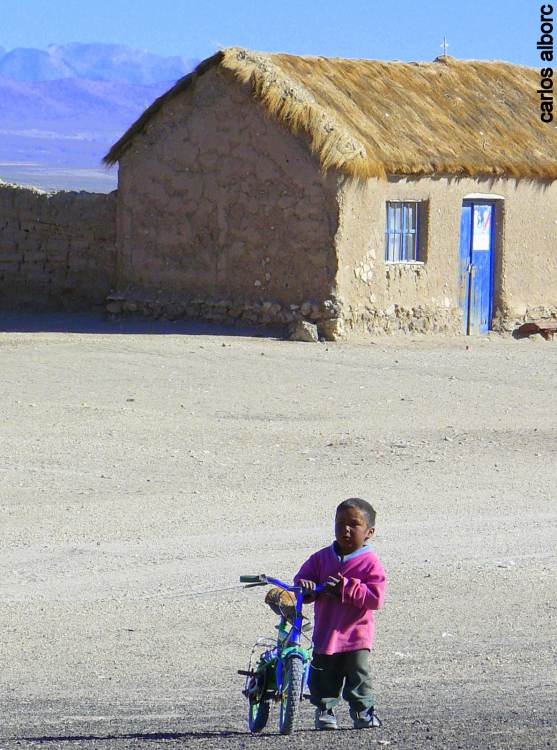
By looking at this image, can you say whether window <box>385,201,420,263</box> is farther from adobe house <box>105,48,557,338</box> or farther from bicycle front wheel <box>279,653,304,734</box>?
bicycle front wheel <box>279,653,304,734</box>

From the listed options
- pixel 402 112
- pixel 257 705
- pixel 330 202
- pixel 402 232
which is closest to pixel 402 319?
pixel 402 232

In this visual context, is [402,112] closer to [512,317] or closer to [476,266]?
[476,266]

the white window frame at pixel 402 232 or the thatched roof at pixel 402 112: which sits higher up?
the thatched roof at pixel 402 112

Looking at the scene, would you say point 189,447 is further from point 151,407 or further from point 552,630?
point 552,630

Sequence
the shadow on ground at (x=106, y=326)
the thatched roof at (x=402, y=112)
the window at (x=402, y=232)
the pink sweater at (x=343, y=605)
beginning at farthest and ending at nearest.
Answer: the window at (x=402, y=232) → the shadow on ground at (x=106, y=326) → the thatched roof at (x=402, y=112) → the pink sweater at (x=343, y=605)

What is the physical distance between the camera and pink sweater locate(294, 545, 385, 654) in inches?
158

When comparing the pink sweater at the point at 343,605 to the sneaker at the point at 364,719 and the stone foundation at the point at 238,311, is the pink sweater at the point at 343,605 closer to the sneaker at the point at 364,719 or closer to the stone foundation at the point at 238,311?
the sneaker at the point at 364,719

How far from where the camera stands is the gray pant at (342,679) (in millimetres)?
4055

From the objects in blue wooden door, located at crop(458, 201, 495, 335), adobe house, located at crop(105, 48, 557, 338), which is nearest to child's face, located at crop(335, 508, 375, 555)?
adobe house, located at crop(105, 48, 557, 338)

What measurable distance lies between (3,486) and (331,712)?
13.9 ft

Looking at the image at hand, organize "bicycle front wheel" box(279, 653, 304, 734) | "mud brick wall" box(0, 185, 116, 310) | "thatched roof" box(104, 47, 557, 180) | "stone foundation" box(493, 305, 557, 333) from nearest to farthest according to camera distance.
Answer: "bicycle front wheel" box(279, 653, 304, 734) < "thatched roof" box(104, 47, 557, 180) < "mud brick wall" box(0, 185, 116, 310) < "stone foundation" box(493, 305, 557, 333)

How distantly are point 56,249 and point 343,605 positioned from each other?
13.8 meters

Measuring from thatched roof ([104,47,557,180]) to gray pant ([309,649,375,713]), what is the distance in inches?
447

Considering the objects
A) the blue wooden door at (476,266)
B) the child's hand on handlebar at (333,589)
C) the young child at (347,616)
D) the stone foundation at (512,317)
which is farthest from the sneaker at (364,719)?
the stone foundation at (512,317)
